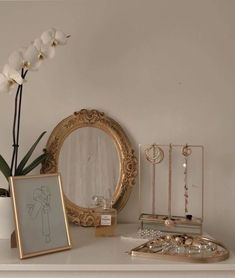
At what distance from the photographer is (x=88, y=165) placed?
4.94 ft

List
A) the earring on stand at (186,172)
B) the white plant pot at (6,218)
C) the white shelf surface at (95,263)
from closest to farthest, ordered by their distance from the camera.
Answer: the white shelf surface at (95,263)
the white plant pot at (6,218)
the earring on stand at (186,172)

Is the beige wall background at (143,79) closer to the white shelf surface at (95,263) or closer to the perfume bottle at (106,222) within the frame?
the perfume bottle at (106,222)

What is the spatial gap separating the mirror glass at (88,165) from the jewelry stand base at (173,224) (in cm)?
21

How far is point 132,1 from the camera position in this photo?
1.56 meters

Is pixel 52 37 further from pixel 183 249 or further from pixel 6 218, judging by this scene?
pixel 183 249

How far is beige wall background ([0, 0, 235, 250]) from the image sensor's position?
154 centimetres

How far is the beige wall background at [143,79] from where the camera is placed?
5.05 feet

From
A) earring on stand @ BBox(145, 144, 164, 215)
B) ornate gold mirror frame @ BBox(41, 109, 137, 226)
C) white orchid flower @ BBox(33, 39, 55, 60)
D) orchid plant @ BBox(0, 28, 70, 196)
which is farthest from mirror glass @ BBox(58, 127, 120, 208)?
white orchid flower @ BBox(33, 39, 55, 60)

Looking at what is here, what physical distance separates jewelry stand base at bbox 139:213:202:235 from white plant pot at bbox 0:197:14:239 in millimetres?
461

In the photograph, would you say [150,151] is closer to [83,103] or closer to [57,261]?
[83,103]

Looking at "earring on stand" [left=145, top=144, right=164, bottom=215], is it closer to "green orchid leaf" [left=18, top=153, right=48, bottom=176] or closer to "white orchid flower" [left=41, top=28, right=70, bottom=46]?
"green orchid leaf" [left=18, top=153, right=48, bottom=176]

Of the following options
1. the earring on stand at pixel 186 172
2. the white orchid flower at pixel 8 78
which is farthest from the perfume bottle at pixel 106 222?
the white orchid flower at pixel 8 78

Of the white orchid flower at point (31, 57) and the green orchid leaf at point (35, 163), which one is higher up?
the white orchid flower at point (31, 57)

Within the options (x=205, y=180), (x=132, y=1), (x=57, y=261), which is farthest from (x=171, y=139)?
(x=57, y=261)
